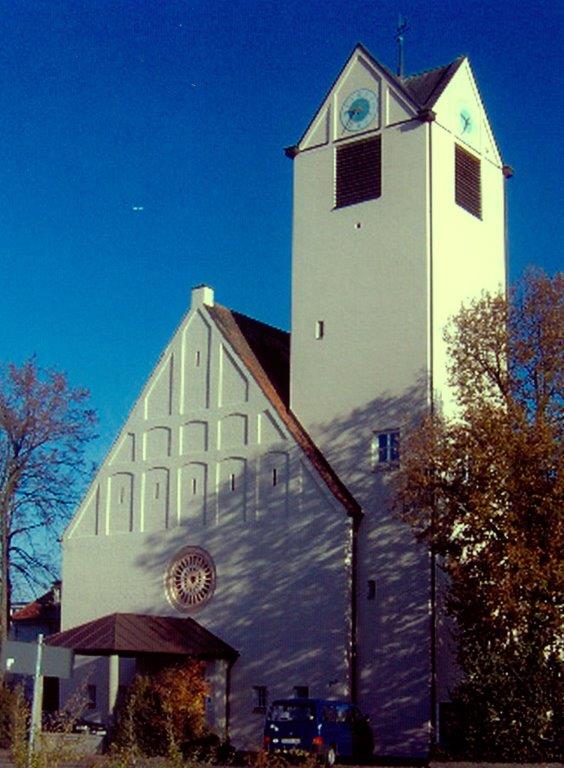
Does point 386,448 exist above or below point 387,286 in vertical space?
below

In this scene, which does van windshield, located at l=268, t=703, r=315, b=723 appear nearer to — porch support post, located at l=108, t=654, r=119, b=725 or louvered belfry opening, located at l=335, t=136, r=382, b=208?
porch support post, located at l=108, t=654, r=119, b=725

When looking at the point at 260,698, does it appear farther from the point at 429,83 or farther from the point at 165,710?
the point at 429,83

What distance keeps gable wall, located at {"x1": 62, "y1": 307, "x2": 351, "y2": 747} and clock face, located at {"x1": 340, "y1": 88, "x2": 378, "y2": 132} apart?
29.2 feet

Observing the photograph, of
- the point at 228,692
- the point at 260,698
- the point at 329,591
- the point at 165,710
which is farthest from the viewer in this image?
the point at 228,692

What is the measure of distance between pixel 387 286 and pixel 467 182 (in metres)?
5.56

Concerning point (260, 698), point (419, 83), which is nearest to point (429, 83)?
point (419, 83)

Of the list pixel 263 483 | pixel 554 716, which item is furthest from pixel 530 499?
pixel 263 483

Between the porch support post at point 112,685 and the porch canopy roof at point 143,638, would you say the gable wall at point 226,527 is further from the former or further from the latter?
the porch support post at point 112,685

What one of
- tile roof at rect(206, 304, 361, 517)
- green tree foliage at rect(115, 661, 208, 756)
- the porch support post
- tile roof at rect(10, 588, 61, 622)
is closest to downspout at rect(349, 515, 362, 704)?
tile roof at rect(206, 304, 361, 517)

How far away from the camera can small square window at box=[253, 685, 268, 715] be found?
130ft

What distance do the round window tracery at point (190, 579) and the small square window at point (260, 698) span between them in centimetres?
383

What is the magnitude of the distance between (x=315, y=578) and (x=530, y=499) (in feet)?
33.9

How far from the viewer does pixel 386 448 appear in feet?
133

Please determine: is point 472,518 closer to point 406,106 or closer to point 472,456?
point 472,456
